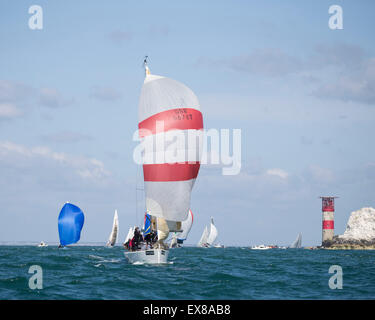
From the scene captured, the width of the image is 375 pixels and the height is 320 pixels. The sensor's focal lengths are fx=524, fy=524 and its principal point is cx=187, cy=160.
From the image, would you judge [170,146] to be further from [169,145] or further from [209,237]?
[209,237]

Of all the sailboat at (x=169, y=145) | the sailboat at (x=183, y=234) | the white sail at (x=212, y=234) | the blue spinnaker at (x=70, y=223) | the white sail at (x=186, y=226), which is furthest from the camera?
the white sail at (x=212, y=234)

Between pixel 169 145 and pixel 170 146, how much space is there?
10 cm

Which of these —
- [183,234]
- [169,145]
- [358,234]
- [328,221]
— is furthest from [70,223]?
[358,234]

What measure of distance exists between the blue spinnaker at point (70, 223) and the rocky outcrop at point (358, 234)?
8456 cm

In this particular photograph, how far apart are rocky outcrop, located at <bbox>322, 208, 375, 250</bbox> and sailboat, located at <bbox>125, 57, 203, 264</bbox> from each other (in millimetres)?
116480

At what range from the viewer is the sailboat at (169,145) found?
35438 millimetres

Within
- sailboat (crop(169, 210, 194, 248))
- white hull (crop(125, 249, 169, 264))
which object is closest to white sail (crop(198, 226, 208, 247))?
sailboat (crop(169, 210, 194, 248))

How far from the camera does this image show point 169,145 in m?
35.2

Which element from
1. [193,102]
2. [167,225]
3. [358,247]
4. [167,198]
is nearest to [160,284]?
[167,198]

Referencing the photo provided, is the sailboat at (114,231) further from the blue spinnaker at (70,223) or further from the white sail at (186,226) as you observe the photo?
the blue spinnaker at (70,223)

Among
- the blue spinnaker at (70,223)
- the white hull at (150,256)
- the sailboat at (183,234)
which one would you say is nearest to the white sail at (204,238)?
the sailboat at (183,234)

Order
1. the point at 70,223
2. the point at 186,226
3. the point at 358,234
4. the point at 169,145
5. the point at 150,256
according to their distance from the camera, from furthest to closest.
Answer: the point at 358,234 < the point at 186,226 < the point at 70,223 < the point at 150,256 < the point at 169,145

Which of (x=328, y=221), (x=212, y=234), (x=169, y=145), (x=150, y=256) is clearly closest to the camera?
(x=169, y=145)

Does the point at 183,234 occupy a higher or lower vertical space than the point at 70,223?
lower
